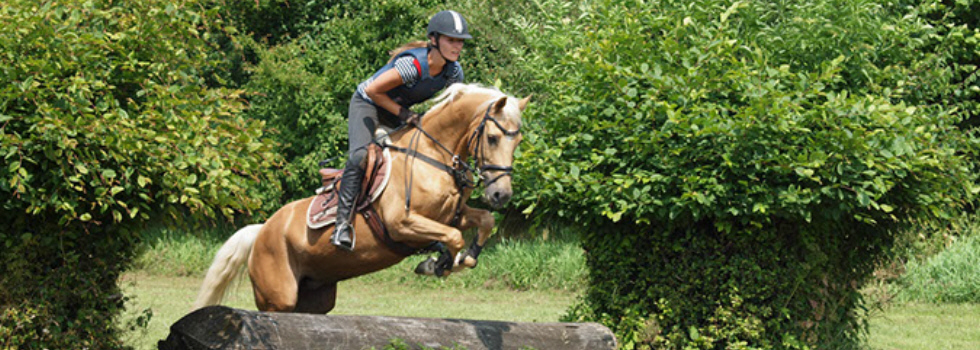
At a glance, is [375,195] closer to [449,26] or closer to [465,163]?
[465,163]

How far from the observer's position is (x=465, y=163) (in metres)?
6.46

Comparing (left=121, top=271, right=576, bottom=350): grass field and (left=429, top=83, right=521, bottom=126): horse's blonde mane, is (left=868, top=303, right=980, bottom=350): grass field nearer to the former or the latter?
(left=121, top=271, right=576, bottom=350): grass field

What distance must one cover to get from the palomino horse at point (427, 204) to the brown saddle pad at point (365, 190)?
55mm

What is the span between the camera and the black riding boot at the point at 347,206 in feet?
21.5

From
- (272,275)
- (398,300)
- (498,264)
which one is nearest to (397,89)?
(272,275)

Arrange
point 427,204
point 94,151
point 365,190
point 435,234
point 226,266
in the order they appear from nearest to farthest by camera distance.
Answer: point 94,151 < point 435,234 < point 427,204 < point 365,190 < point 226,266

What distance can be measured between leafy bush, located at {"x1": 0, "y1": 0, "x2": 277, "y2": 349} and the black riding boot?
691mm

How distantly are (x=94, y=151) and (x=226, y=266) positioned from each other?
6.04 ft

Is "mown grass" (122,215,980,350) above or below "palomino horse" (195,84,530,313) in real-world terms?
below

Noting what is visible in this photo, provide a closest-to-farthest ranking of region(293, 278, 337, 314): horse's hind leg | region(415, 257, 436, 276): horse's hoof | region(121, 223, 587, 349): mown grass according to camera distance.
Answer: region(415, 257, 436, 276): horse's hoof, region(293, 278, 337, 314): horse's hind leg, region(121, 223, 587, 349): mown grass

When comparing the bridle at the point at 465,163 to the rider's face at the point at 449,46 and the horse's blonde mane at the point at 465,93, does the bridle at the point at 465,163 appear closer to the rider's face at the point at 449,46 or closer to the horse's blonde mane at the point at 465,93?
the horse's blonde mane at the point at 465,93

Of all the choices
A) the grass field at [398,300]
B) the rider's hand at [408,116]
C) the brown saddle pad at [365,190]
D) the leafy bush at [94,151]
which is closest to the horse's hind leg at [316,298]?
the brown saddle pad at [365,190]

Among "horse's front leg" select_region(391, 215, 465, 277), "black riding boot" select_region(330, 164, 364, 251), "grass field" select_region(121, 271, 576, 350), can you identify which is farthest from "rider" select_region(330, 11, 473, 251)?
"grass field" select_region(121, 271, 576, 350)

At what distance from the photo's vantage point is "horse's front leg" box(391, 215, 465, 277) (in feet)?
20.5
